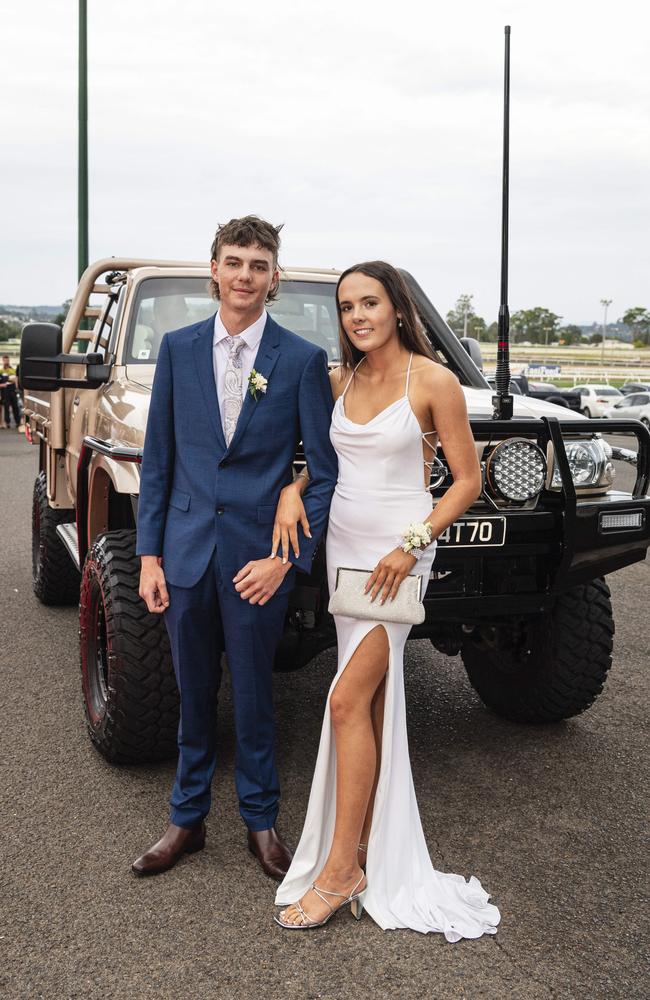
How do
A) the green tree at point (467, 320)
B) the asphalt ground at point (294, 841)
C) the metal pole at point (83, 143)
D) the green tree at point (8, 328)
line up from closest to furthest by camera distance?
the asphalt ground at point (294, 841) → the metal pole at point (83, 143) → the green tree at point (8, 328) → the green tree at point (467, 320)

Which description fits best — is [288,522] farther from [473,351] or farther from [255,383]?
[473,351]

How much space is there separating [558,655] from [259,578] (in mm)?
1744

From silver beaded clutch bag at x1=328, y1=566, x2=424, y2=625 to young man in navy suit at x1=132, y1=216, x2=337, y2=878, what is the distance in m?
0.15

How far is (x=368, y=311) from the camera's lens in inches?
114

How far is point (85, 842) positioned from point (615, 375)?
243 ft

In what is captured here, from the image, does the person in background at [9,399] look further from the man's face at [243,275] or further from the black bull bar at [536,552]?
the man's face at [243,275]

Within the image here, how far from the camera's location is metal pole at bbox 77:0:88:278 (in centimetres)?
1239

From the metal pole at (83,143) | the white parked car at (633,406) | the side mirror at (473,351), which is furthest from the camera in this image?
the white parked car at (633,406)

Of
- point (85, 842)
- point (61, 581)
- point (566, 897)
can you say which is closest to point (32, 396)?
point (61, 581)

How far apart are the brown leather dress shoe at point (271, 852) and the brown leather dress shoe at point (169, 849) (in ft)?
0.62

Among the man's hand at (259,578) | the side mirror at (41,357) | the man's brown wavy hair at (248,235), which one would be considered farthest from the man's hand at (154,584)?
the side mirror at (41,357)

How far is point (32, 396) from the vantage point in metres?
7.27

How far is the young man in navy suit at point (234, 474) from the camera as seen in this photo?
291 cm

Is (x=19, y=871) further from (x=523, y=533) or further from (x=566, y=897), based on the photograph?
(x=523, y=533)
